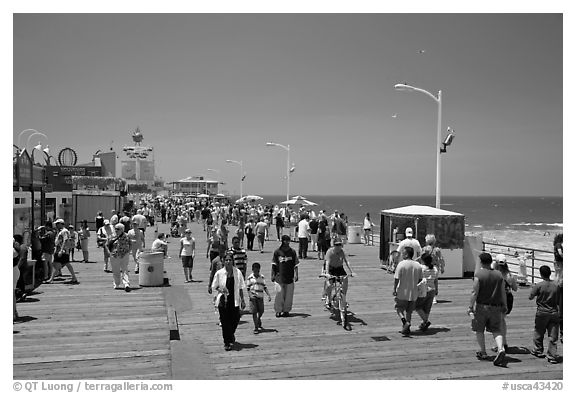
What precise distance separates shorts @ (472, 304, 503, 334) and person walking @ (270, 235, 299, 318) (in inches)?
141

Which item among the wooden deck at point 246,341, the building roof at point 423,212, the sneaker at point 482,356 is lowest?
the wooden deck at point 246,341

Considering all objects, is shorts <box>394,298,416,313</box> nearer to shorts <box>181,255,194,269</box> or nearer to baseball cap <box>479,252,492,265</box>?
baseball cap <box>479,252,492,265</box>

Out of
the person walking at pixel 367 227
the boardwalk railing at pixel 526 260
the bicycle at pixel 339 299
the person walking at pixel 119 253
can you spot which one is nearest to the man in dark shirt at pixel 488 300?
the bicycle at pixel 339 299

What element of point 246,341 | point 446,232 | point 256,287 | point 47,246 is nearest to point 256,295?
point 256,287

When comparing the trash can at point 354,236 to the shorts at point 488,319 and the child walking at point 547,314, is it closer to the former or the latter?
the child walking at point 547,314

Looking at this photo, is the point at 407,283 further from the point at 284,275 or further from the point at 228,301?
the point at 228,301

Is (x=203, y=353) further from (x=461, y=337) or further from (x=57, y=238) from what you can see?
(x=57, y=238)

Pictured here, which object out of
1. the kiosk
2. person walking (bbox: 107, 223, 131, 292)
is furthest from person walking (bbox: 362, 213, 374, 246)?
person walking (bbox: 107, 223, 131, 292)

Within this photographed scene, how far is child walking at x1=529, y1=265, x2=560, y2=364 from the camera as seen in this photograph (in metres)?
6.95

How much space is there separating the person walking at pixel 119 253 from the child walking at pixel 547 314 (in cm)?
861

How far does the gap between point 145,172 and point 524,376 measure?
141 meters

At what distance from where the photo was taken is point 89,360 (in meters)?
6.95

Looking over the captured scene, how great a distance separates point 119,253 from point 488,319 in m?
8.26

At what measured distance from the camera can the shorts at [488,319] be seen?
22.5 ft
